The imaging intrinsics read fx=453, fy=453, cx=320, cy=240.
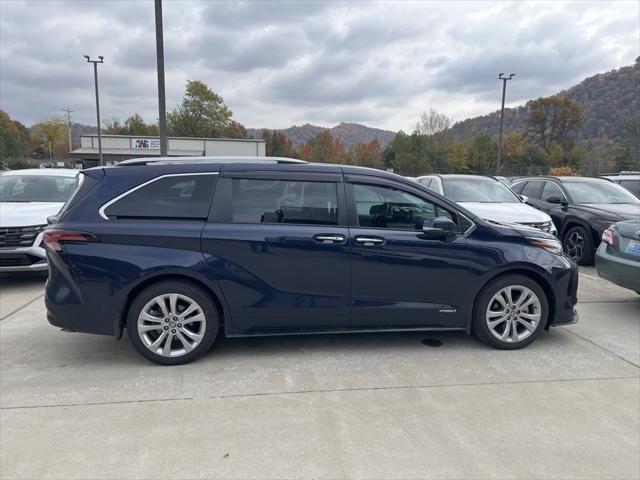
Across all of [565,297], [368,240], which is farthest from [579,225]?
[368,240]

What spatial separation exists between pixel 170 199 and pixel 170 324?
1087 mm

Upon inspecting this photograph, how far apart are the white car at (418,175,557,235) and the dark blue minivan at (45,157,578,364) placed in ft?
10.6

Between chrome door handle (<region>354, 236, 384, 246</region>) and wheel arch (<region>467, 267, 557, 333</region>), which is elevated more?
chrome door handle (<region>354, 236, 384, 246</region>)

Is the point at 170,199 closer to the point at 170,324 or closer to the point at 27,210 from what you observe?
the point at 170,324

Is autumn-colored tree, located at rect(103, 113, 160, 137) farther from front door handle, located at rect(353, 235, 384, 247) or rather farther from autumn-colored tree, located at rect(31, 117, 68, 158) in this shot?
front door handle, located at rect(353, 235, 384, 247)

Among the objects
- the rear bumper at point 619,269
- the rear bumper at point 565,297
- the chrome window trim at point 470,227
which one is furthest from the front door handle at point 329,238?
the rear bumper at point 619,269

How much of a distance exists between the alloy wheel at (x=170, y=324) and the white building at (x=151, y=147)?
139 ft

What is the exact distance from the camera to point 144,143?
1863 inches

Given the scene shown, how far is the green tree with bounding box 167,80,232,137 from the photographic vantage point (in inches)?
2542

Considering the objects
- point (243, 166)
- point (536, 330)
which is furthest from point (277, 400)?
point (536, 330)

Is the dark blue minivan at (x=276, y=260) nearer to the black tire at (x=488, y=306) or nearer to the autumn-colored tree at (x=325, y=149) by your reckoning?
the black tire at (x=488, y=306)

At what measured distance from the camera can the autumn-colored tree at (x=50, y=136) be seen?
3706 inches

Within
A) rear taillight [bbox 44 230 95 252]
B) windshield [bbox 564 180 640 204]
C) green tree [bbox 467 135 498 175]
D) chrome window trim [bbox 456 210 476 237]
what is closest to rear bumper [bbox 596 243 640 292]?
chrome window trim [bbox 456 210 476 237]

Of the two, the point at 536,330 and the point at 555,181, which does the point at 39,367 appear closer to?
the point at 536,330
